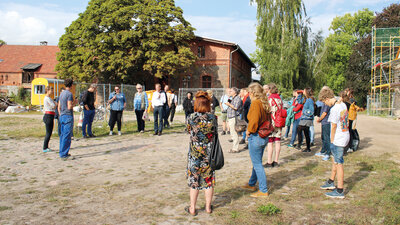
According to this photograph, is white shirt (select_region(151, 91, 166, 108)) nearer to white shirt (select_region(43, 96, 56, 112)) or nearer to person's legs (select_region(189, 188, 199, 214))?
white shirt (select_region(43, 96, 56, 112))

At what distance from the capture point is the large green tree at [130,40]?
30516mm

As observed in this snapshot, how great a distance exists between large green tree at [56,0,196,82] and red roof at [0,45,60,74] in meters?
15.9

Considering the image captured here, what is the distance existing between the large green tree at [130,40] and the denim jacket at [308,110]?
23233 mm

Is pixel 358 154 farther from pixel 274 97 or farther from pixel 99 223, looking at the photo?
pixel 99 223

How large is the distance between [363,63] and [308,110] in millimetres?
39588

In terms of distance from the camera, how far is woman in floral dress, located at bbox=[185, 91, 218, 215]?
4035 mm

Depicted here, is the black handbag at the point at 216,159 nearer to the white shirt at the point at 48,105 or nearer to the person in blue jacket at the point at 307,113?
the person in blue jacket at the point at 307,113

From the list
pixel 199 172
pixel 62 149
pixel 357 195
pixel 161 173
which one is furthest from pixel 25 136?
pixel 357 195

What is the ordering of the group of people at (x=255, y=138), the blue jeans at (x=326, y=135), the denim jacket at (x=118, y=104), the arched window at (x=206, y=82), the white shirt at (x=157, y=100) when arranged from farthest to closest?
1. the arched window at (x=206, y=82)
2. the white shirt at (x=157, y=100)
3. the denim jacket at (x=118, y=104)
4. the blue jeans at (x=326, y=135)
5. the group of people at (x=255, y=138)

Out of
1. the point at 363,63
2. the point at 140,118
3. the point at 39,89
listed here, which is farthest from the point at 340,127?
the point at 363,63

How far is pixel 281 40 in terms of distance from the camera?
101ft

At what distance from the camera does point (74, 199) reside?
4664 mm

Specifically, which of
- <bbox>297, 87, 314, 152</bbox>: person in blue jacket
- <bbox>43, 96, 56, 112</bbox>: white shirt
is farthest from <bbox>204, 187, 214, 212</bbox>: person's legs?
<bbox>43, 96, 56, 112</bbox>: white shirt

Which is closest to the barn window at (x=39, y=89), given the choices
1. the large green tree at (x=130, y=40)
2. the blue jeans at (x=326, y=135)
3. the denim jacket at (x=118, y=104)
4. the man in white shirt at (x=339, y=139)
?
the large green tree at (x=130, y=40)
